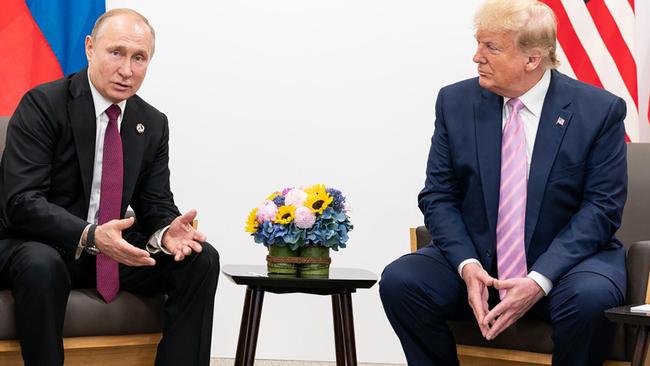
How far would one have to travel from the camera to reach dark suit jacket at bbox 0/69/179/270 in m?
3.20

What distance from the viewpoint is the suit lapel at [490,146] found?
327 cm

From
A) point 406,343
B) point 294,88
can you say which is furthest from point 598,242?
point 294,88

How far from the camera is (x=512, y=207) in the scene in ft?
10.7

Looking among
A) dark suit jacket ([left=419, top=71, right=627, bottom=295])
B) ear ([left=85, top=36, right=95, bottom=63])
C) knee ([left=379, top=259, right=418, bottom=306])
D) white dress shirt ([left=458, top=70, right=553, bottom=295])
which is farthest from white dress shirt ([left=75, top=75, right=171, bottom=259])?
white dress shirt ([left=458, top=70, right=553, bottom=295])

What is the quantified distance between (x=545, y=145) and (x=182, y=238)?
124 centimetres

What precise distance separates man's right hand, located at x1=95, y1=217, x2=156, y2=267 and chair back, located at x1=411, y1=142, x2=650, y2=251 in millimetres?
1048

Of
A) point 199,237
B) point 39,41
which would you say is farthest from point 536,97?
point 39,41

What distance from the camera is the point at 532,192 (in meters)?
3.23

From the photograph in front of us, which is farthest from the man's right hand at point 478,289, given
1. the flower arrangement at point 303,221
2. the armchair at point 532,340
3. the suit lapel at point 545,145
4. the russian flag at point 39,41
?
the russian flag at point 39,41

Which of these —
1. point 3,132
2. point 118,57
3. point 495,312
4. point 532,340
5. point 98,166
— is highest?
point 118,57

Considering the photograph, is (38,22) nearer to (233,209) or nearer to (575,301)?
(233,209)

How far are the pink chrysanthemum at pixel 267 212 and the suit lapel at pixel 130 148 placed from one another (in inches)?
17.9

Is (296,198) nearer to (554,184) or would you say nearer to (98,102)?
(98,102)

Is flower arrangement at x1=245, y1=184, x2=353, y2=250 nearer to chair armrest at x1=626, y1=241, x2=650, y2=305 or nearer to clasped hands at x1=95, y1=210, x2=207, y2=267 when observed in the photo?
clasped hands at x1=95, y1=210, x2=207, y2=267
